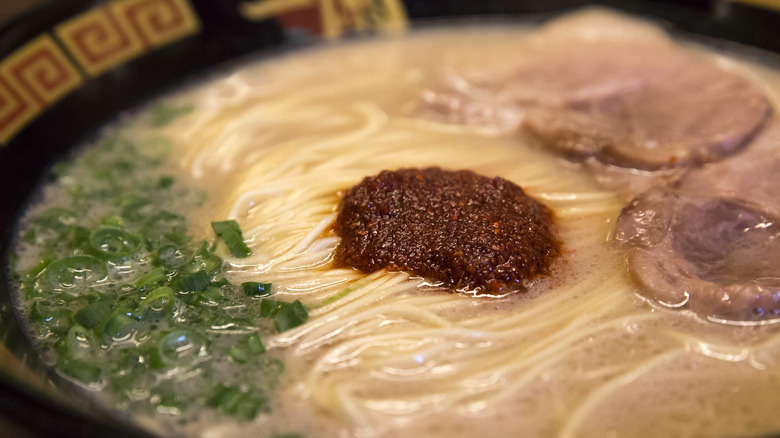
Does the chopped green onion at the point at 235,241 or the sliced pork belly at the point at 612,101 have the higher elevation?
the chopped green onion at the point at 235,241

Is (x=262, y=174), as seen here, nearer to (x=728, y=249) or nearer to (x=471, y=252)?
(x=471, y=252)

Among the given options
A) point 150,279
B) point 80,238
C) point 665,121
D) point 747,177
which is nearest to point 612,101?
point 665,121

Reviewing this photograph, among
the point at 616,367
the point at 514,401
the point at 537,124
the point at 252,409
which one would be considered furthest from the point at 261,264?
the point at 537,124

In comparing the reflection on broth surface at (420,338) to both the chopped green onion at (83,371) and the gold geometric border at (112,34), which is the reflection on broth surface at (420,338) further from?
the gold geometric border at (112,34)

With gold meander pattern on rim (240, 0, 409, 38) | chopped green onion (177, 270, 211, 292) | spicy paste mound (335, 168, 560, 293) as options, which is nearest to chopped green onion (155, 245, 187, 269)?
chopped green onion (177, 270, 211, 292)

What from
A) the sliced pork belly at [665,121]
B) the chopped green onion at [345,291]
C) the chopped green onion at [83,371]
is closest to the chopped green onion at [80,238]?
the chopped green onion at [83,371]

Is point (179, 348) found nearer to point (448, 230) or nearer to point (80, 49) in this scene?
point (448, 230)
